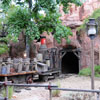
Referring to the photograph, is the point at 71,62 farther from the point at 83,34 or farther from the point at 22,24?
the point at 22,24

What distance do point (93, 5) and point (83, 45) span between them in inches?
206

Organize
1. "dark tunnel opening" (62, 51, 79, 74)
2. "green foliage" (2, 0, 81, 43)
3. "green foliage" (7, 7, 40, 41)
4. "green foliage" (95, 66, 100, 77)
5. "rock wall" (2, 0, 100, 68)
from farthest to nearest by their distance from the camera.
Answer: "dark tunnel opening" (62, 51, 79, 74), "rock wall" (2, 0, 100, 68), "green foliage" (95, 66, 100, 77), "green foliage" (2, 0, 81, 43), "green foliage" (7, 7, 40, 41)

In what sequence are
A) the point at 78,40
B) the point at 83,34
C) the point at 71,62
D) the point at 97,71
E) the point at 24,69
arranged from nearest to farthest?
the point at 24,69
the point at 97,71
the point at 83,34
the point at 78,40
the point at 71,62

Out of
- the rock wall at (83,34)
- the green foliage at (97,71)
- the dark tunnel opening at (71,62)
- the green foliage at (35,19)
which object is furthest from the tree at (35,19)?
the dark tunnel opening at (71,62)

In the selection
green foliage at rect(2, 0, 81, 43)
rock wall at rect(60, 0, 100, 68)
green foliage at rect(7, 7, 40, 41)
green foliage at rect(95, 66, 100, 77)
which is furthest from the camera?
rock wall at rect(60, 0, 100, 68)

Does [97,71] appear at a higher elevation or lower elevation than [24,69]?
lower

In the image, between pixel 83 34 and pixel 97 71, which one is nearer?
pixel 97 71

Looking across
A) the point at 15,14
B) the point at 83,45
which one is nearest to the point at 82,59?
the point at 83,45

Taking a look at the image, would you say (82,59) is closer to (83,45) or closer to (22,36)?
(83,45)

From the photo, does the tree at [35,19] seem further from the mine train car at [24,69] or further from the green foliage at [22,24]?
the mine train car at [24,69]

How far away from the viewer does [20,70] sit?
943 centimetres

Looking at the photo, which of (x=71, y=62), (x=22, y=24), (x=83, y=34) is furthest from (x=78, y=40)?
(x=22, y=24)

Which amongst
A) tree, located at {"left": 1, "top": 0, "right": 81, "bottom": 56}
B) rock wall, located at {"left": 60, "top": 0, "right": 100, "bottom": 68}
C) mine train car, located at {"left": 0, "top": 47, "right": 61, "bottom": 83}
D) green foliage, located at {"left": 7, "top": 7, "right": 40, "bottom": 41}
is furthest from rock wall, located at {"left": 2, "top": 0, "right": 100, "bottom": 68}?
green foliage, located at {"left": 7, "top": 7, "right": 40, "bottom": 41}

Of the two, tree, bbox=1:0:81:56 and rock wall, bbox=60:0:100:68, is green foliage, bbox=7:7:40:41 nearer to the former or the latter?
tree, bbox=1:0:81:56
